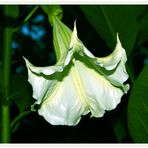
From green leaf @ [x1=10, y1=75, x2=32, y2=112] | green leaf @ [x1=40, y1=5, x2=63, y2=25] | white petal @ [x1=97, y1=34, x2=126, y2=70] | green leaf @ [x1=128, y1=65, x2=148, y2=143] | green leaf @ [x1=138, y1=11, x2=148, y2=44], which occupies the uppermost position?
green leaf @ [x1=40, y1=5, x2=63, y2=25]

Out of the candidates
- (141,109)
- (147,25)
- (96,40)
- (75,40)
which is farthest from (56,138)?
(75,40)

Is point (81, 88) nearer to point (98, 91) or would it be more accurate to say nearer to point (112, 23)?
point (98, 91)

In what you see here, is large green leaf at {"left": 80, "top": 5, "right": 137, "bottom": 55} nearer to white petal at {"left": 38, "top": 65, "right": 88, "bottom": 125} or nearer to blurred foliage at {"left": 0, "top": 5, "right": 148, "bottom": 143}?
blurred foliage at {"left": 0, "top": 5, "right": 148, "bottom": 143}

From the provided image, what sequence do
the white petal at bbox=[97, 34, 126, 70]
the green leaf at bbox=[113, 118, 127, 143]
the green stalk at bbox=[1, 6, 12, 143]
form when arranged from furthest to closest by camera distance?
the green leaf at bbox=[113, 118, 127, 143]
the green stalk at bbox=[1, 6, 12, 143]
the white petal at bbox=[97, 34, 126, 70]

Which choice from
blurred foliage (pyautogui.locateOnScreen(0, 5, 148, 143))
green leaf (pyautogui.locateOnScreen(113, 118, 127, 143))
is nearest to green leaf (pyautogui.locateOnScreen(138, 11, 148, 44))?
blurred foliage (pyautogui.locateOnScreen(0, 5, 148, 143))

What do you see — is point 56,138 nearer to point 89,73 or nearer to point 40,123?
point 40,123

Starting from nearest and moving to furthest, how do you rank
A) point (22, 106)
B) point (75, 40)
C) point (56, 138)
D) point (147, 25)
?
point (75, 40) < point (22, 106) < point (147, 25) < point (56, 138)

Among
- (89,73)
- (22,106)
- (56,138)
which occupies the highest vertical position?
(89,73)
